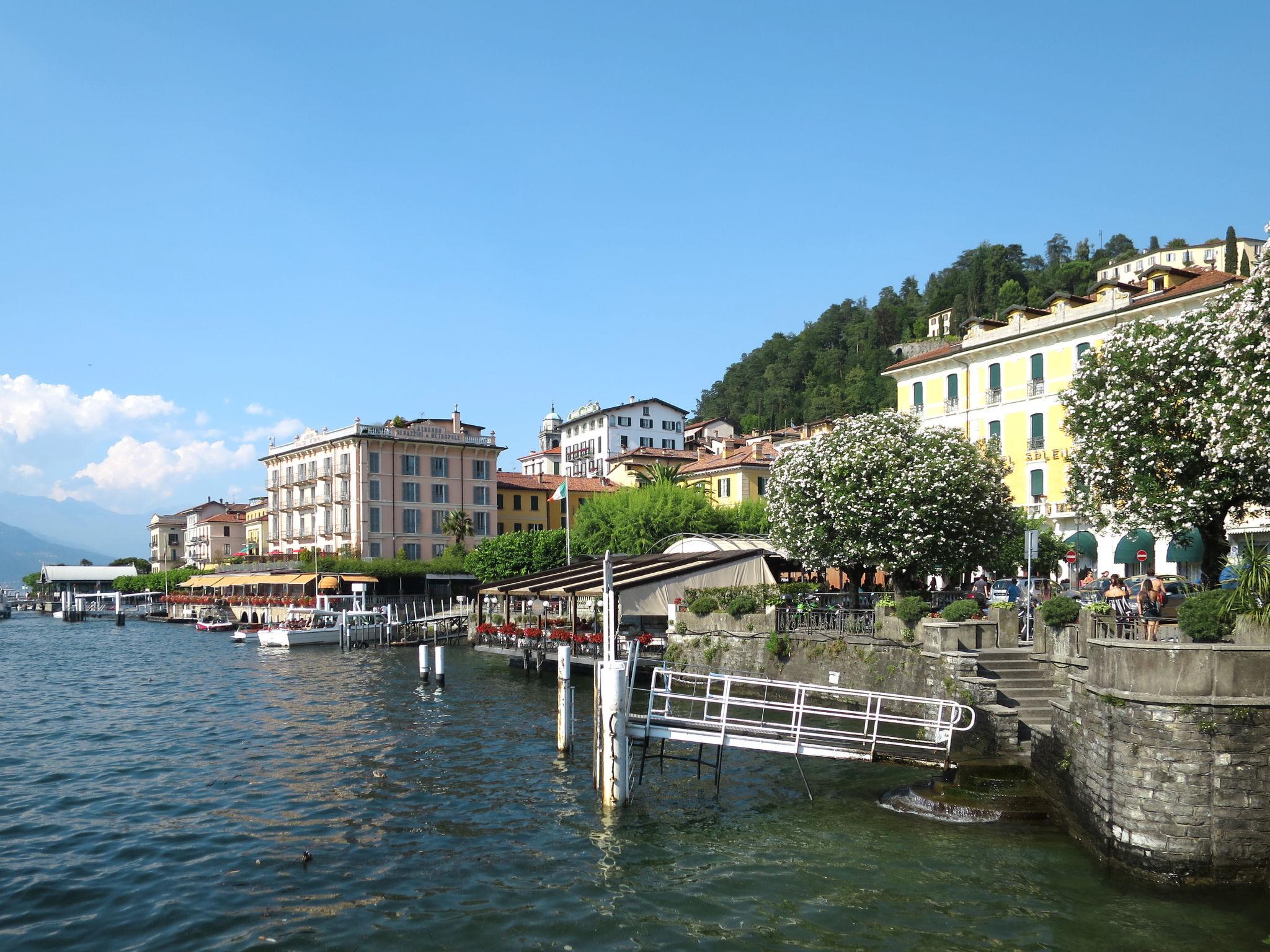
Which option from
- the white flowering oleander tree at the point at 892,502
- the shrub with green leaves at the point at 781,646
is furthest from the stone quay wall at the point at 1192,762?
the shrub with green leaves at the point at 781,646

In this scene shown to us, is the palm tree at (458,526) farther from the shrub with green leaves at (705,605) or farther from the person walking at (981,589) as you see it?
the person walking at (981,589)

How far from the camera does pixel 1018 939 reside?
12945mm

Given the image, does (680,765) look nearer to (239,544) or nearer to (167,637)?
(167,637)

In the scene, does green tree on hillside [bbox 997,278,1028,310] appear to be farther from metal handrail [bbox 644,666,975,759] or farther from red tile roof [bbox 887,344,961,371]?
metal handrail [bbox 644,666,975,759]

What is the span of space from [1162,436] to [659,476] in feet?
153

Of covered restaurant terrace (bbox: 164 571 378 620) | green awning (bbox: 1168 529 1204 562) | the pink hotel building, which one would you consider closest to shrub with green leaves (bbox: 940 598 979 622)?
green awning (bbox: 1168 529 1204 562)

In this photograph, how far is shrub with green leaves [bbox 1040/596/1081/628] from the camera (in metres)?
22.8

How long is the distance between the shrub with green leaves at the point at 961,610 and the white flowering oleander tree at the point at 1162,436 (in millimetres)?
4973

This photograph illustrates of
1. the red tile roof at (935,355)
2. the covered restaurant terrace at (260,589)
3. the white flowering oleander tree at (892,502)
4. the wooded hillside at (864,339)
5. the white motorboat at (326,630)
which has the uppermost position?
the wooded hillside at (864,339)

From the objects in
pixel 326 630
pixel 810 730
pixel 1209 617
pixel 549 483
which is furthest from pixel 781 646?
pixel 549 483

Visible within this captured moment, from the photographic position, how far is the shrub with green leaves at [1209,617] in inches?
630

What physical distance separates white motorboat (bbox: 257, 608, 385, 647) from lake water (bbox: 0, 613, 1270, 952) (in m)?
35.2

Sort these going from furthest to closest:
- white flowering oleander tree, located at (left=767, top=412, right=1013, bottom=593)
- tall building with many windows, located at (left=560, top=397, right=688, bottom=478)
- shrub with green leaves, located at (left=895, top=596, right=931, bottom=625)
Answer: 1. tall building with many windows, located at (left=560, top=397, right=688, bottom=478)
2. white flowering oleander tree, located at (left=767, top=412, right=1013, bottom=593)
3. shrub with green leaves, located at (left=895, top=596, right=931, bottom=625)

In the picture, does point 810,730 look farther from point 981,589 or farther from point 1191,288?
point 1191,288
